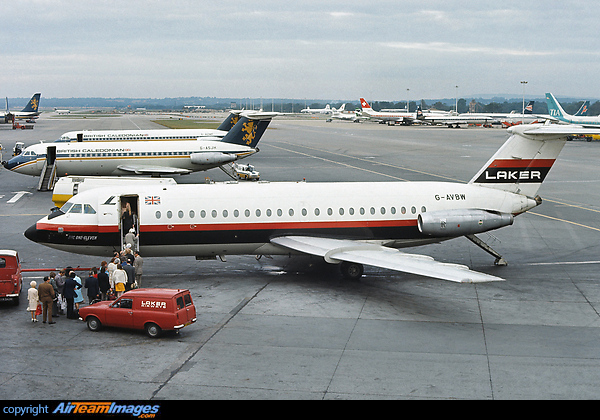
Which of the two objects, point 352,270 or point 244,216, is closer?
point 352,270

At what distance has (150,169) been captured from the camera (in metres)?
50.8

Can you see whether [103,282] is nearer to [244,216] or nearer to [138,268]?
[138,268]

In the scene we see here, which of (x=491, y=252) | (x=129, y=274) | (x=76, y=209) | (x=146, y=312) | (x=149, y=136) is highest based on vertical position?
(x=149, y=136)

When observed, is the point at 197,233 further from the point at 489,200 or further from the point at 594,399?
the point at 594,399

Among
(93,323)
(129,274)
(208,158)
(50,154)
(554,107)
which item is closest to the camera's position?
(93,323)

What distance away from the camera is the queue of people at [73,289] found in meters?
19.4

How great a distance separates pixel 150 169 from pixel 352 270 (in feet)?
101

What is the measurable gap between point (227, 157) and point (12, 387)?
3925cm

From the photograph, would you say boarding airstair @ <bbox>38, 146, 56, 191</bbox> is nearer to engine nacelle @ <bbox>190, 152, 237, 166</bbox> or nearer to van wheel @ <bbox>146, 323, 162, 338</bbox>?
engine nacelle @ <bbox>190, 152, 237, 166</bbox>

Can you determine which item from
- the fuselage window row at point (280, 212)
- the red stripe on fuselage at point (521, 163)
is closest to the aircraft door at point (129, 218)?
the fuselage window row at point (280, 212)

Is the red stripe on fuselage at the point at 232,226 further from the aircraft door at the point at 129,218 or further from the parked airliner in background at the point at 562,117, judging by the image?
the parked airliner in background at the point at 562,117

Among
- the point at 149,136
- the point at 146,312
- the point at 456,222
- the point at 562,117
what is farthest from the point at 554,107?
the point at 146,312
